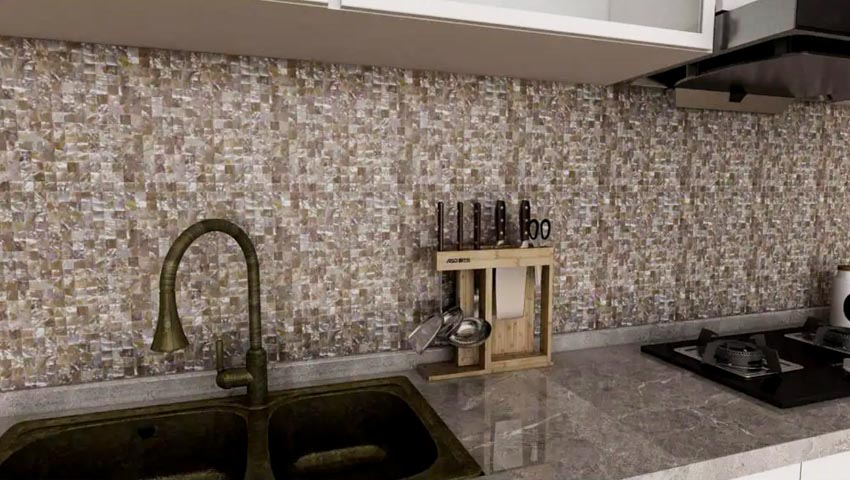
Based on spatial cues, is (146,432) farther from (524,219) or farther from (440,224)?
(524,219)

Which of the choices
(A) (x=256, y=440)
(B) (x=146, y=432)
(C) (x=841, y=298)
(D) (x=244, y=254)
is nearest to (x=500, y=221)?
(D) (x=244, y=254)

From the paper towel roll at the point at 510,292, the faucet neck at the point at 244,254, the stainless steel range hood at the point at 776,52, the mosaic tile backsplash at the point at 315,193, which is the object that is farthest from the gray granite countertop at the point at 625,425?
the stainless steel range hood at the point at 776,52

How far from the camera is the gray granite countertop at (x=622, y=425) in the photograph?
34.7 inches

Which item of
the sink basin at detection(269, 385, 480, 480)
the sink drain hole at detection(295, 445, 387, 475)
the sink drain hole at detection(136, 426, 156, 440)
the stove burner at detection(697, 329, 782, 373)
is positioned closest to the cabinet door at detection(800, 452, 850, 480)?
the stove burner at detection(697, 329, 782, 373)

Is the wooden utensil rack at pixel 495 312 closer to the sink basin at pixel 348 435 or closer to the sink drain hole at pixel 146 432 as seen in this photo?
the sink basin at pixel 348 435

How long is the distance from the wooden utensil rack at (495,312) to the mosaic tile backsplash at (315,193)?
0.36ft

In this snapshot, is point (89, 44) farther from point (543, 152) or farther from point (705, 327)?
point (705, 327)

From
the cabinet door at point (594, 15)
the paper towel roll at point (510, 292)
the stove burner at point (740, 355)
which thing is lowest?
the stove burner at point (740, 355)

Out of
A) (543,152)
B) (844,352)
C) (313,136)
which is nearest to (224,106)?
(313,136)

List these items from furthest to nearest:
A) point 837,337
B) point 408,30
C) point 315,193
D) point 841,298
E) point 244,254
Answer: point 841,298 < point 837,337 < point 315,193 < point 244,254 < point 408,30

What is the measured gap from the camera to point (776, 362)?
1273 mm

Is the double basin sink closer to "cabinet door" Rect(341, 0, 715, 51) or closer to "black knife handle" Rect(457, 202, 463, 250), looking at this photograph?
"black knife handle" Rect(457, 202, 463, 250)

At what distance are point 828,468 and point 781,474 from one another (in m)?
0.11

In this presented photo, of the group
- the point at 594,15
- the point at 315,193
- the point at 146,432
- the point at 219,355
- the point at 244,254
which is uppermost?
the point at 594,15
